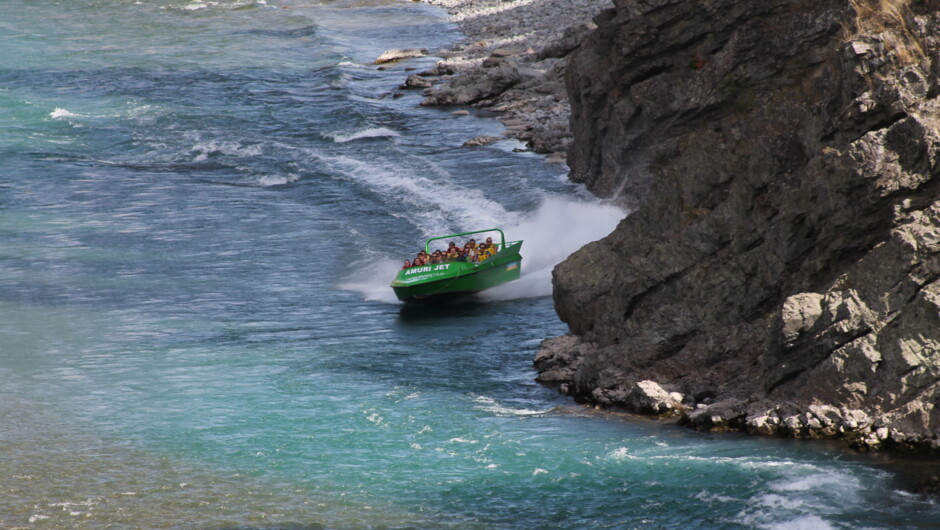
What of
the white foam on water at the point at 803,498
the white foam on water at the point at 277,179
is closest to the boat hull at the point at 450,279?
the white foam on water at the point at 803,498

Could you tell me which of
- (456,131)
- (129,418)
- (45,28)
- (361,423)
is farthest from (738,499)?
(45,28)

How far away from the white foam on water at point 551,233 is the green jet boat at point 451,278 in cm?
55

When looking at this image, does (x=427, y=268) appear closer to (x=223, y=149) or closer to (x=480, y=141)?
(x=480, y=141)

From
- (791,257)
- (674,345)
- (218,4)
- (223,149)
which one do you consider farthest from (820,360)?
(218,4)

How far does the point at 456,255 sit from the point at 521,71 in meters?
32.8

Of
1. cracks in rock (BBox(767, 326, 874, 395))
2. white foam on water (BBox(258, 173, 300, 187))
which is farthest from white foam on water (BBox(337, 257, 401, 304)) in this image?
cracks in rock (BBox(767, 326, 874, 395))

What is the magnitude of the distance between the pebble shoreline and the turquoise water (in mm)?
2421

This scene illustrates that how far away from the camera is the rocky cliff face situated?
22828mm

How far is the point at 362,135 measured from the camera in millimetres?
63125

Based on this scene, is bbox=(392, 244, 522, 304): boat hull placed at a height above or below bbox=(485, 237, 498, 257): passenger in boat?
below

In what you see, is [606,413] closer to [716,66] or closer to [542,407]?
[542,407]

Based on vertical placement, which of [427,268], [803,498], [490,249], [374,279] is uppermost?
[490,249]

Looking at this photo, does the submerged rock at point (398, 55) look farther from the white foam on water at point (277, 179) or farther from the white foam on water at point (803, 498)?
the white foam on water at point (803, 498)

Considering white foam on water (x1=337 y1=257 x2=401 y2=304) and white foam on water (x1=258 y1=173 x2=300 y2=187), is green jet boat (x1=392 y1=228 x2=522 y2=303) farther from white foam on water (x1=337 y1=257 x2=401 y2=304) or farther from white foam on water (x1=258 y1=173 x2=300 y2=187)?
white foam on water (x1=258 y1=173 x2=300 y2=187)
